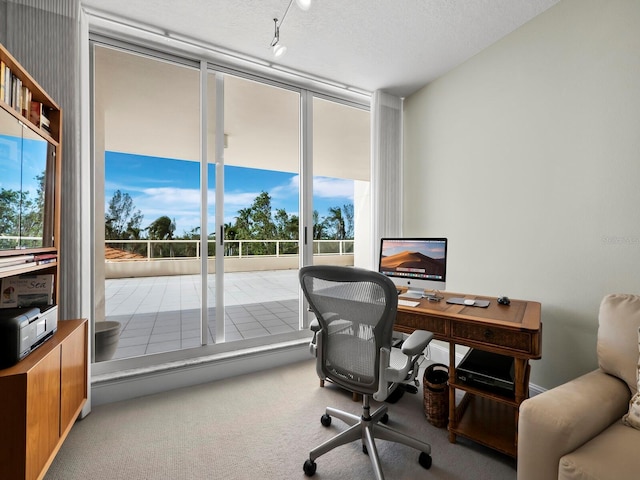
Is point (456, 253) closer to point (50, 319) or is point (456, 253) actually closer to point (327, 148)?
point (327, 148)

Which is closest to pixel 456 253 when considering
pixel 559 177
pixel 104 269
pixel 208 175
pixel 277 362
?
pixel 559 177

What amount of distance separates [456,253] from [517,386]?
4.87 ft

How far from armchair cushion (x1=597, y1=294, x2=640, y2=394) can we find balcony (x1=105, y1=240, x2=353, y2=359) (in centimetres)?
232

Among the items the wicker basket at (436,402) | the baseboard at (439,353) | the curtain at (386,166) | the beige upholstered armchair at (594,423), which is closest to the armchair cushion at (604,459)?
the beige upholstered armchair at (594,423)

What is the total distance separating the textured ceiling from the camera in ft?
7.04

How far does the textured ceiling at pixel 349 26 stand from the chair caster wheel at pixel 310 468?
2.88m

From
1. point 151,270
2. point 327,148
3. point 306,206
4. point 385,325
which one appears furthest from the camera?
point 327,148

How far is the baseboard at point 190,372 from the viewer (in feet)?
7.54

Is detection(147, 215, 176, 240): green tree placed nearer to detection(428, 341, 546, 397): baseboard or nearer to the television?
the television

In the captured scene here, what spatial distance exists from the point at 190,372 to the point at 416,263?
6.87 feet

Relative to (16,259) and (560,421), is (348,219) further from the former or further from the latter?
(16,259)

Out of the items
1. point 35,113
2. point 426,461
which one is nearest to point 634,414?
point 426,461

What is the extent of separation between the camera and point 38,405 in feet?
4.35

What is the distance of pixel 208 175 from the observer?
9.08 feet
